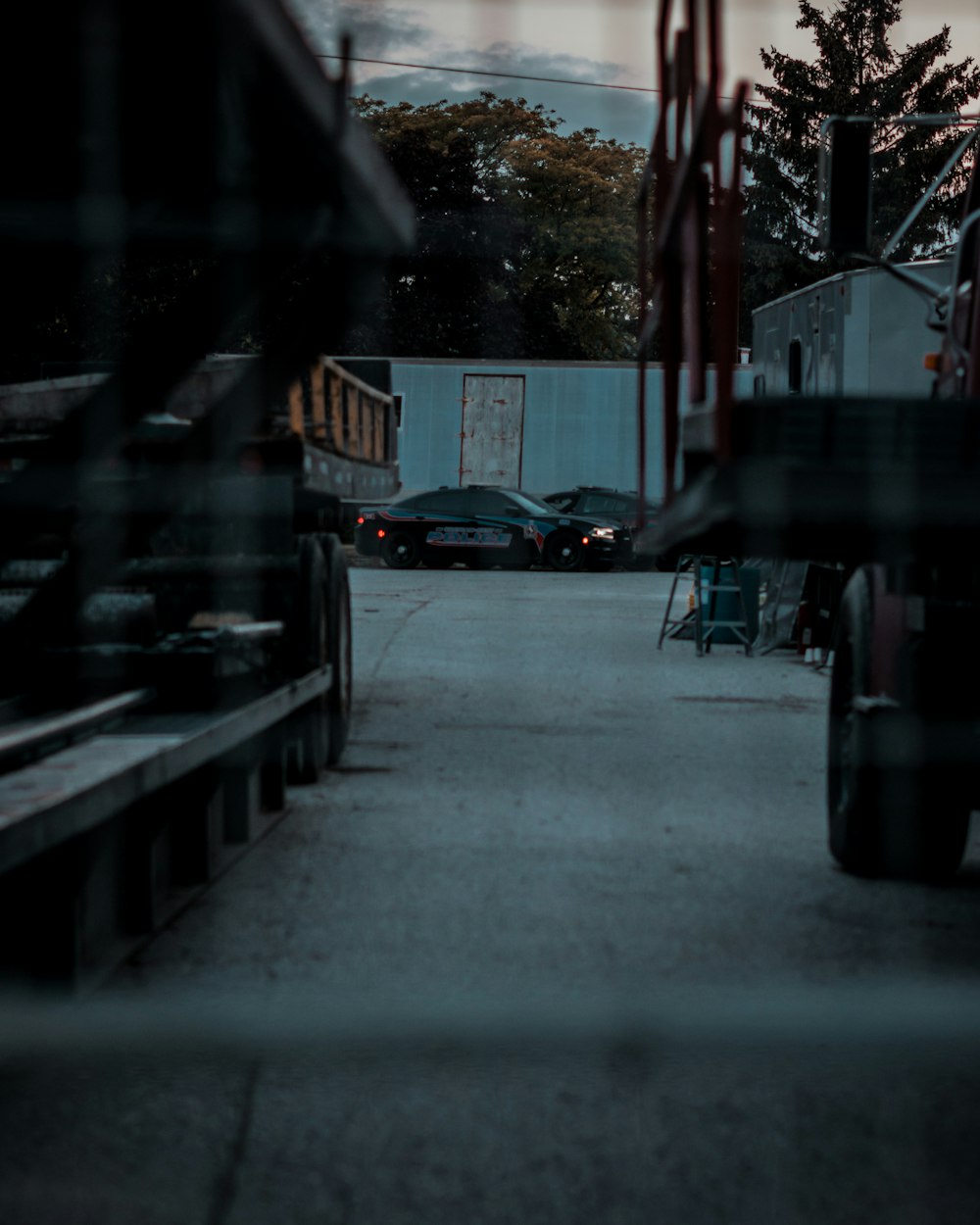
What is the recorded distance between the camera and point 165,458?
5336mm

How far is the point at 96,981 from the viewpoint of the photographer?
13.1ft

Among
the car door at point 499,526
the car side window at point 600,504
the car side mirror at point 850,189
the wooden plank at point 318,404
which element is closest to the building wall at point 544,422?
the car side window at point 600,504

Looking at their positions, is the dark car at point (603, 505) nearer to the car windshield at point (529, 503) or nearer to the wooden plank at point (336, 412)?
the car windshield at point (529, 503)

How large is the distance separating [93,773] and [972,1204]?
189cm

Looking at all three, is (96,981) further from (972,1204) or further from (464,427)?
(464,427)

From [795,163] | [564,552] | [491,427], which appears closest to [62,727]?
[564,552]

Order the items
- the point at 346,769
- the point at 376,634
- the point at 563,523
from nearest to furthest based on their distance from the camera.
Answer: the point at 346,769 < the point at 376,634 < the point at 563,523

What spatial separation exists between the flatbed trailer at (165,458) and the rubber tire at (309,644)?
0.05ft

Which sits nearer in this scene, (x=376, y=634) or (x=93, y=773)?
(x=93, y=773)

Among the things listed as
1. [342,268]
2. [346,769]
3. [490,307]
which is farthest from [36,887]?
[490,307]

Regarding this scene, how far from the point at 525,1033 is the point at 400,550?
24161 millimetres

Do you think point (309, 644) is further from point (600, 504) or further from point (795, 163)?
point (795, 163)

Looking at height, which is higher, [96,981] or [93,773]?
[93,773]

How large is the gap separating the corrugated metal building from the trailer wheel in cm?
2324
